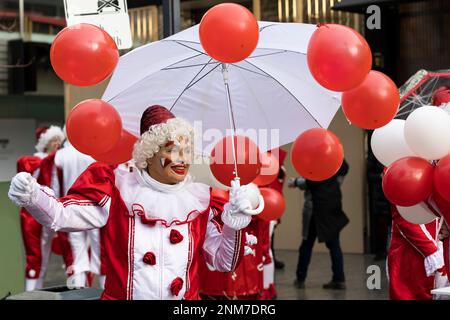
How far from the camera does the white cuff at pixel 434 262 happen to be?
5.46 metres

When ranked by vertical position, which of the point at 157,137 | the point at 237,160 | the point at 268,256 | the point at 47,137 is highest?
the point at 47,137

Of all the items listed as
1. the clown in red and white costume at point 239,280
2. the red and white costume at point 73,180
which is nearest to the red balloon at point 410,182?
the clown in red and white costume at point 239,280

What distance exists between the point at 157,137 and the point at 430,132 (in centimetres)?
131

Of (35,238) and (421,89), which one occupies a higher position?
(421,89)

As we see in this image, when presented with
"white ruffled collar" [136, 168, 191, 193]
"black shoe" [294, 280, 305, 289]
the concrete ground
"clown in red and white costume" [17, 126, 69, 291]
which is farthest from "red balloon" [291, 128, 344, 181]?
"black shoe" [294, 280, 305, 289]

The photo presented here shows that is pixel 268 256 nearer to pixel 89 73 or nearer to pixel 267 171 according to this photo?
pixel 267 171

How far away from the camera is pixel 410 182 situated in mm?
4473

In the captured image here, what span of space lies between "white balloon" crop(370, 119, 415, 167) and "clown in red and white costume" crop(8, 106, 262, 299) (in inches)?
43.7

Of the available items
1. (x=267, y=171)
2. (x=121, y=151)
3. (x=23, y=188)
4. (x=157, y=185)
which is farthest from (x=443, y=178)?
(x=267, y=171)

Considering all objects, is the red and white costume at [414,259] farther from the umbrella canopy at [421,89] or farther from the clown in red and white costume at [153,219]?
the clown in red and white costume at [153,219]

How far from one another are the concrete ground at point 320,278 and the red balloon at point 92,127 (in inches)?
172
